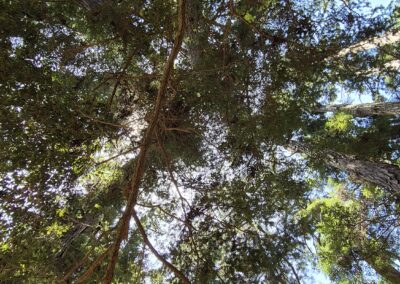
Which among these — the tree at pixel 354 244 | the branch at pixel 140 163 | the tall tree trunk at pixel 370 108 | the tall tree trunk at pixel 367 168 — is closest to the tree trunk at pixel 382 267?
the tree at pixel 354 244

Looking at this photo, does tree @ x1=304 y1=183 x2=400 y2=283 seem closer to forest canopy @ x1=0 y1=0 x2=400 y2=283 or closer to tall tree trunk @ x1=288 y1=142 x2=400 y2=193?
forest canopy @ x1=0 y1=0 x2=400 y2=283

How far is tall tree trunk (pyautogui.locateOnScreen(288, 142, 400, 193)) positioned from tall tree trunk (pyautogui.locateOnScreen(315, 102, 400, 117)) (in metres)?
1.62

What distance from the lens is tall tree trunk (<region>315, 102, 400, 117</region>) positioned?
839 centimetres

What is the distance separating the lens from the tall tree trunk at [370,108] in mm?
8391

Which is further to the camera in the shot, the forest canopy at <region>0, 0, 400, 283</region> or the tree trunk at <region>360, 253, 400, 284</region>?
the tree trunk at <region>360, 253, 400, 284</region>

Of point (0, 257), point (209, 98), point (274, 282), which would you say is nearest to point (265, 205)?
point (274, 282)

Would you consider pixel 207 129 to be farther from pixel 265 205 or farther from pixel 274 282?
pixel 274 282

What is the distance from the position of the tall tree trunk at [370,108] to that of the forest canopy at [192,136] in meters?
1.33

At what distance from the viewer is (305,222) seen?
16.1 ft

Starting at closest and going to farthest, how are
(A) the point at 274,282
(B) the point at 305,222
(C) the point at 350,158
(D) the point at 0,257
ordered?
(D) the point at 0,257 → (A) the point at 274,282 → (B) the point at 305,222 → (C) the point at 350,158

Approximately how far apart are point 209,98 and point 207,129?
2.69 ft

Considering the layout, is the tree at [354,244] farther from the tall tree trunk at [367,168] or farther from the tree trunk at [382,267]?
the tall tree trunk at [367,168]

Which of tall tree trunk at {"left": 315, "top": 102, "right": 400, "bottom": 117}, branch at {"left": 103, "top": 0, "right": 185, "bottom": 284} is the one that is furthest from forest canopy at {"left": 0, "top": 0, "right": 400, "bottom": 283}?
tall tree trunk at {"left": 315, "top": 102, "right": 400, "bottom": 117}

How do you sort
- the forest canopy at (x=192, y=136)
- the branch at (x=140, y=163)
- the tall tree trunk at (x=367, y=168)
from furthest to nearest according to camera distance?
1. the tall tree trunk at (x=367, y=168)
2. the forest canopy at (x=192, y=136)
3. the branch at (x=140, y=163)
